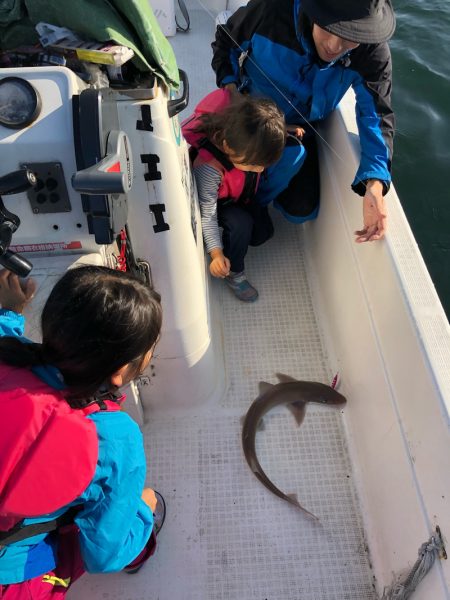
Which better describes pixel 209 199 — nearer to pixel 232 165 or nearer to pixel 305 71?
pixel 232 165

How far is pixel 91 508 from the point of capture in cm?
118

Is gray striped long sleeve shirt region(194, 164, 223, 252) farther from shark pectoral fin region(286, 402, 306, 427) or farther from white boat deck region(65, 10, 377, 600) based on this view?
shark pectoral fin region(286, 402, 306, 427)

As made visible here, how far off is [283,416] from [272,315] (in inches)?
25.4

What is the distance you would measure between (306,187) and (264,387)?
121 cm

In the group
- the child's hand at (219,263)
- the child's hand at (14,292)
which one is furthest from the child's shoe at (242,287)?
the child's hand at (14,292)

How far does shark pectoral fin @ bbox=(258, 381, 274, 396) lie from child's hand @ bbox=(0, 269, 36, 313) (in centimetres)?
133

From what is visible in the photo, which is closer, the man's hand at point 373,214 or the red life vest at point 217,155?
the man's hand at point 373,214

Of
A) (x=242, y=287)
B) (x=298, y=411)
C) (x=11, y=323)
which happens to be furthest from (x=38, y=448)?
(x=242, y=287)

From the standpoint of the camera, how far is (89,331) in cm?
101

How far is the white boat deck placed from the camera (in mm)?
1807

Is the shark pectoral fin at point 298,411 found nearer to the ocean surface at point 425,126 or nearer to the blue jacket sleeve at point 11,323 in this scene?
the blue jacket sleeve at point 11,323

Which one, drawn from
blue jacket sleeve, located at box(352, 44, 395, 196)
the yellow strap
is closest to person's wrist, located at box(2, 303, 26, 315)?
the yellow strap

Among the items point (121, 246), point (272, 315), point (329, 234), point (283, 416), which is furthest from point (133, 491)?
point (329, 234)

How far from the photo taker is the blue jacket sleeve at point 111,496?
1167mm
